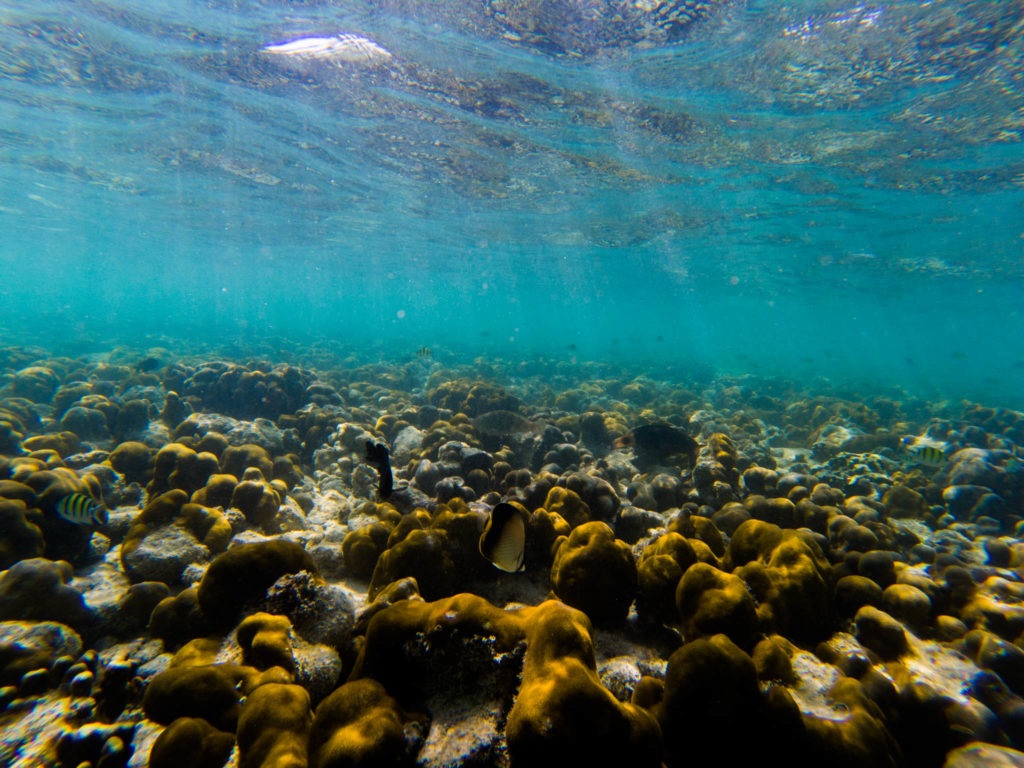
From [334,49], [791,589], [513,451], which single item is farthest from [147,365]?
[791,589]

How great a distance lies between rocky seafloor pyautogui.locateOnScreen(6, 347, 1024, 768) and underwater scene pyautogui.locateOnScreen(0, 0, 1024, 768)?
0.09ft

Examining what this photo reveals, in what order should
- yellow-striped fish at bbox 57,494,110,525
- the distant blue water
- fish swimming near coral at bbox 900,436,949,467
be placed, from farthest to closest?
the distant blue water < fish swimming near coral at bbox 900,436,949,467 < yellow-striped fish at bbox 57,494,110,525

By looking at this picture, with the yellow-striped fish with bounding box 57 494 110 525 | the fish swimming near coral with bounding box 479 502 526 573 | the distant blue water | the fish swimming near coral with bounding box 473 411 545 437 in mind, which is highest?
the distant blue water

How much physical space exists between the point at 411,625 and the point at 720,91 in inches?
663

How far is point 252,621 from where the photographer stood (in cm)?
318

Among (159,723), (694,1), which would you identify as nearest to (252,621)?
(159,723)

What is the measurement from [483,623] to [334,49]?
16.4m

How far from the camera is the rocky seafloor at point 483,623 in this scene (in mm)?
2447

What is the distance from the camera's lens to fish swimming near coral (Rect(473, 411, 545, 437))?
386 inches

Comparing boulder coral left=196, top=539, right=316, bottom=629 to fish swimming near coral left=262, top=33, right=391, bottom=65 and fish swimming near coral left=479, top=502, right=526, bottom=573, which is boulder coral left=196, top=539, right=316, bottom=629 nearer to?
fish swimming near coral left=479, top=502, right=526, bottom=573

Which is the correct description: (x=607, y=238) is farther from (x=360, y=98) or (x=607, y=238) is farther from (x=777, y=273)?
(x=360, y=98)

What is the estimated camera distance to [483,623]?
2.69 m

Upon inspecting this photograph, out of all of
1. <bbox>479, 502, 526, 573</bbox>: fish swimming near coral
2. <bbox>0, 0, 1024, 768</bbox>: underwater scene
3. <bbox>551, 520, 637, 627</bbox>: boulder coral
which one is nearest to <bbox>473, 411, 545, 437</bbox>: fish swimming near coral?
<bbox>0, 0, 1024, 768</bbox>: underwater scene

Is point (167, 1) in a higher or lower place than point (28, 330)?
higher
